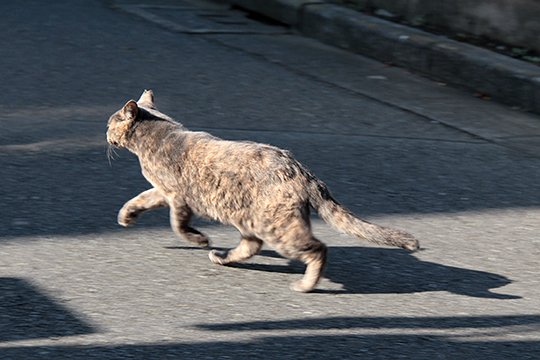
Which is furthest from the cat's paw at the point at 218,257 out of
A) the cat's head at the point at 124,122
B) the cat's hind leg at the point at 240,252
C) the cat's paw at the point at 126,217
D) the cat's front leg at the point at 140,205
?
the cat's head at the point at 124,122

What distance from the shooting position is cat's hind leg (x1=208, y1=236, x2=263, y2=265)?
5.47 meters

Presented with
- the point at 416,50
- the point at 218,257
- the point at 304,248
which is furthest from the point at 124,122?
the point at 416,50

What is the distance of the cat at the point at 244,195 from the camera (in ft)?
16.9

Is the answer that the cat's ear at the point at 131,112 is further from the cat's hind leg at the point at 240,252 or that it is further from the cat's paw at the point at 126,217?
the cat's hind leg at the point at 240,252

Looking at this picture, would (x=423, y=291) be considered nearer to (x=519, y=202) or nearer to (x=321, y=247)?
(x=321, y=247)

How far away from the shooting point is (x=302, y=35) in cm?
1121

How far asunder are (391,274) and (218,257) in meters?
0.80

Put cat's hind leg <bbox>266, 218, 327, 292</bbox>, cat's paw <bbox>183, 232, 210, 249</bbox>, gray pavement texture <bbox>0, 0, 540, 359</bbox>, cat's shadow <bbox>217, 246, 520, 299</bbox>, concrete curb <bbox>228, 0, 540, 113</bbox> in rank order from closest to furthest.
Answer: gray pavement texture <bbox>0, 0, 540, 359</bbox>, cat's hind leg <bbox>266, 218, 327, 292</bbox>, cat's shadow <bbox>217, 246, 520, 299</bbox>, cat's paw <bbox>183, 232, 210, 249</bbox>, concrete curb <bbox>228, 0, 540, 113</bbox>

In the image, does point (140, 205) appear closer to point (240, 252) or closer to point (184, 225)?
point (184, 225)

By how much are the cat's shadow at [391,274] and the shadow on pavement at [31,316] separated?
100 centimetres

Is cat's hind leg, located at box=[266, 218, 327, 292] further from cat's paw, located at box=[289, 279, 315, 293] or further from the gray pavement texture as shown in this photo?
the gray pavement texture

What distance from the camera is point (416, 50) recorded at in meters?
9.95

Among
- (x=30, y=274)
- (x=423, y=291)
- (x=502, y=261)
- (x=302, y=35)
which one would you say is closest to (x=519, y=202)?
(x=502, y=261)

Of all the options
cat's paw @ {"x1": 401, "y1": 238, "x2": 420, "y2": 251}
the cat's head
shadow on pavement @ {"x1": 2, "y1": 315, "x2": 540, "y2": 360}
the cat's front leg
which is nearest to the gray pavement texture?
shadow on pavement @ {"x1": 2, "y1": 315, "x2": 540, "y2": 360}
